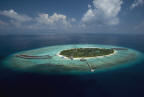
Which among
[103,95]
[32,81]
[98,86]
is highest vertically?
[32,81]

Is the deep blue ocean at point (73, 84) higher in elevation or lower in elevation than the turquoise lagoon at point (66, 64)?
lower

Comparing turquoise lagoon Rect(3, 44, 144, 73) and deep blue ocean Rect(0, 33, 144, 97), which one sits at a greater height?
turquoise lagoon Rect(3, 44, 144, 73)

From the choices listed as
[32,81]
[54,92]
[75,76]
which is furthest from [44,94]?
[75,76]

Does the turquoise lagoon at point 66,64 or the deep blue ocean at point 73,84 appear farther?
the turquoise lagoon at point 66,64

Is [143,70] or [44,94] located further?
[143,70]

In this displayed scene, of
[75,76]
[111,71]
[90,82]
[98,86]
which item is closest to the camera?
[98,86]

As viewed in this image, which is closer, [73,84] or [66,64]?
[73,84]

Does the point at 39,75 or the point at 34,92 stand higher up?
the point at 39,75

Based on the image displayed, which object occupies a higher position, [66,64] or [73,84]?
[66,64]

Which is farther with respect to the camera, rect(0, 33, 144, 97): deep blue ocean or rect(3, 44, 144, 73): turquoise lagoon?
rect(3, 44, 144, 73): turquoise lagoon

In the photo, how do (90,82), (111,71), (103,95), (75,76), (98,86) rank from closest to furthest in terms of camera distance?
(103,95), (98,86), (90,82), (75,76), (111,71)

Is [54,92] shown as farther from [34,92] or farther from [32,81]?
[32,81]
